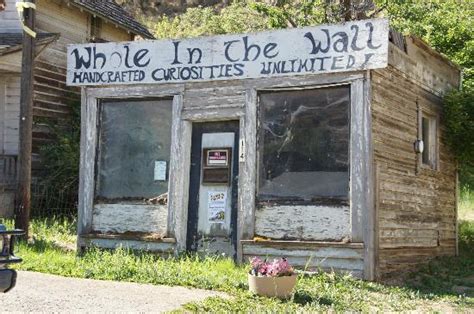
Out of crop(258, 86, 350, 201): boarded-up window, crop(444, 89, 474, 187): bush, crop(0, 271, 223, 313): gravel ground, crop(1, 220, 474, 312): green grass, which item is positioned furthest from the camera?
crop(444, 89, 474, 187): bush

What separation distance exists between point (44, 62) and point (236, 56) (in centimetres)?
957

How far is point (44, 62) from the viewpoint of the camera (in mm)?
18000

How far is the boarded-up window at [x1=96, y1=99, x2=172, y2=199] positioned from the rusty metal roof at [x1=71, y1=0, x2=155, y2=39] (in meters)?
8.87

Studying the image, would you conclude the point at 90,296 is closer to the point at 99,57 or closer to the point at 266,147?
the point at 266,147

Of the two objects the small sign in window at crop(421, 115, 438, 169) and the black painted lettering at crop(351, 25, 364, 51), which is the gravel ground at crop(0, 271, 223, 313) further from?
the small sign in window at crop(421, 115, 438, 169)

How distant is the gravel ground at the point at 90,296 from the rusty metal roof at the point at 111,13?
39.3 ft

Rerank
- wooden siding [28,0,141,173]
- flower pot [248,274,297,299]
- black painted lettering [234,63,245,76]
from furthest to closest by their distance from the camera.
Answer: wooden siding [28,0,141,173] → black painted lettering [234,63,245,76] → flower pot [248,274,297,299]

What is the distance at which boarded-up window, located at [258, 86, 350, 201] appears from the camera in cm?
941

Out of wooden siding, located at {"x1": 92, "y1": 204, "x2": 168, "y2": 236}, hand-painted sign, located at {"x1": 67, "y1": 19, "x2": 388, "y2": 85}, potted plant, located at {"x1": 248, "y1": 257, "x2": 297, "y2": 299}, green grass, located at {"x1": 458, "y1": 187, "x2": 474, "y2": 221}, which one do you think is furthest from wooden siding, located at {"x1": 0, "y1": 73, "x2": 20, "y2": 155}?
green grass, located at {"x1": 458, "y1": 187, "x2": 474, "y2": 221}

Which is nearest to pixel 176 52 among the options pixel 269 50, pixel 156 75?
pixel 156 75

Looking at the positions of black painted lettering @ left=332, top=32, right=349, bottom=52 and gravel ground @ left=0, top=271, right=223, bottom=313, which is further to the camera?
black painted lettering @ left=332, top=32, right=349, bottom=52

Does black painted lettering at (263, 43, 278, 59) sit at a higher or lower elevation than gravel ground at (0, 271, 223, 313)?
higher

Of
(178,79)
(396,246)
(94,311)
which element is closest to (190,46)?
(178,79)

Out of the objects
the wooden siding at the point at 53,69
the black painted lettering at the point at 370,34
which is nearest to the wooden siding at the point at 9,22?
the wooden siding at the point at 53,69
